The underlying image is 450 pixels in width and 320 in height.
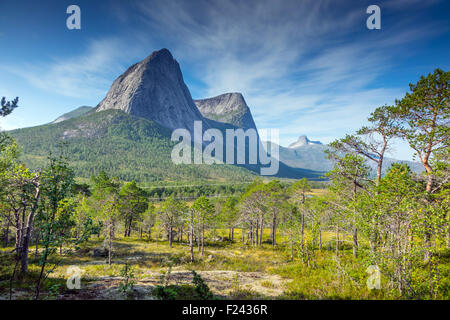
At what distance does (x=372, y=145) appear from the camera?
15812 mm

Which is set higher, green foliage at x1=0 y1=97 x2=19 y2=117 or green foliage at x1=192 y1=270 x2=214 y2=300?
green foliage at x1=0 y1=97 x2=19 y2=117

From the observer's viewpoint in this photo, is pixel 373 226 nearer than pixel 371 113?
Yes

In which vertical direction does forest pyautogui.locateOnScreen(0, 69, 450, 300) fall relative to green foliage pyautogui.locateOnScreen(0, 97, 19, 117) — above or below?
below

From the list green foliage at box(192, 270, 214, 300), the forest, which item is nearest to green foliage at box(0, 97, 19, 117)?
the forest

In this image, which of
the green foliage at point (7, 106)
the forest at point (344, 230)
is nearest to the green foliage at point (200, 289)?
the forest at point (344, 230)

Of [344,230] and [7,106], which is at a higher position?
[7,106]

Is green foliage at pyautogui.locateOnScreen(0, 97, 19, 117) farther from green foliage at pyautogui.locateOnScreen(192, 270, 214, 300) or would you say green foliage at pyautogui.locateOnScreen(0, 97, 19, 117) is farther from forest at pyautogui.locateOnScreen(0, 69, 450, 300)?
green foliage at pyautogui.locateOnScreen(192, 270, 214, 300)

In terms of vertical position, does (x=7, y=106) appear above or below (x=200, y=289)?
above

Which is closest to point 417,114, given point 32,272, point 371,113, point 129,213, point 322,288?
point 371,113

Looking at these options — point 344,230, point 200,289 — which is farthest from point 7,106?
point 344,230

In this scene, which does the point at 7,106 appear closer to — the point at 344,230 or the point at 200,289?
the point at 200,289

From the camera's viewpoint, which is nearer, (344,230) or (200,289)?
(200,289)
